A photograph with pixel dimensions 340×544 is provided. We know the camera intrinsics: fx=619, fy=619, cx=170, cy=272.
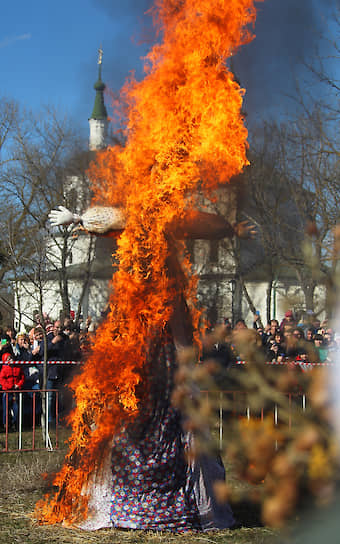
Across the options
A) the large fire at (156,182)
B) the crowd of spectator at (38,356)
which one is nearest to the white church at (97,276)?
the crowd of spectator at (38,356)

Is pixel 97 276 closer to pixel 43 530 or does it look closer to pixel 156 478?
pixel 43 530

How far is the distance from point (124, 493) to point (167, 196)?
2.60 meters

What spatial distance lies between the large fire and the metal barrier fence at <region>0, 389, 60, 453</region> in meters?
3.38

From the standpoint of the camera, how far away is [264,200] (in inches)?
840

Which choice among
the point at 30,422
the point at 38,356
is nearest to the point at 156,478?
the point at 30,422

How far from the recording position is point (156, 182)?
5.43m

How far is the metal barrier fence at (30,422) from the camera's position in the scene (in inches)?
361

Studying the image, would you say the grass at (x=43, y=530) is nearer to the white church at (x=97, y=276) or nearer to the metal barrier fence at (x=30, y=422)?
the metal barrier fence at (x=30, y=422)

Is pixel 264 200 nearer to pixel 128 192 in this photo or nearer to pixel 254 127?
pixel 254 127

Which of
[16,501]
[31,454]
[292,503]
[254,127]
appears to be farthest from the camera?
[254,127]

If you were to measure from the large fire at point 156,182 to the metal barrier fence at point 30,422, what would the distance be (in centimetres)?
338

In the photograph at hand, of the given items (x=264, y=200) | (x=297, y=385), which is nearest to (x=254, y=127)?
(x=264, y=200)

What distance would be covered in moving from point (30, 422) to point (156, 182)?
7.77m

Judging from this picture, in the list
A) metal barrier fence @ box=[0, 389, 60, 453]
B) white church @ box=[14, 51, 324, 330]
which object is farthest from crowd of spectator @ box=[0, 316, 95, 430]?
white church @ box=[14, 51, 324, 330]
